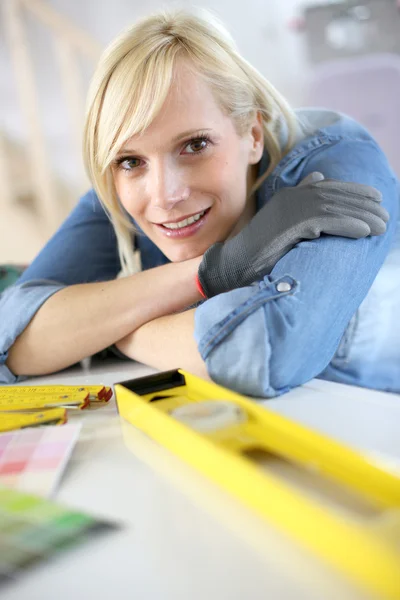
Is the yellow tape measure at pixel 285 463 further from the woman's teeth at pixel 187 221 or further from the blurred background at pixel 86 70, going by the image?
the blurred background at pixel 86 70

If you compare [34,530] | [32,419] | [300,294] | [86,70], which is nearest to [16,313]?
[32,419]

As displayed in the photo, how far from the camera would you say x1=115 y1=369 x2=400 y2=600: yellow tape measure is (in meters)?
0.31

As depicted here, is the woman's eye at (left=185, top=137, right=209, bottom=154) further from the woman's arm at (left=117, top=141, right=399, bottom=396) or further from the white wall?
the white wall

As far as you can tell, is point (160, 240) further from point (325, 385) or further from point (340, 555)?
point (340, 555)

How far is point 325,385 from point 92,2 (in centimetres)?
269

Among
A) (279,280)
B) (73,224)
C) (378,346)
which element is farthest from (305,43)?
(279,280)

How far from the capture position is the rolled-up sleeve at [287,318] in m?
0.68

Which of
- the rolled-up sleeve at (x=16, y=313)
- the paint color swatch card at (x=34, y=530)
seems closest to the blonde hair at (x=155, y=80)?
the rolled-up sleeve at (x=16, y=313)

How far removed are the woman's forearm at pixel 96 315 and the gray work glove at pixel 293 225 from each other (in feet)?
0.23

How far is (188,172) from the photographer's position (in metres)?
0.92

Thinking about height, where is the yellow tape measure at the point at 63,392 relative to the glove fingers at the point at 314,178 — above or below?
below

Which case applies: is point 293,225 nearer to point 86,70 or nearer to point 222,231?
point 222,231

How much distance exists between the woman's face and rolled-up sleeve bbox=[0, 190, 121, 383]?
20cm

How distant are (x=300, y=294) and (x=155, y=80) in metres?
0.40
